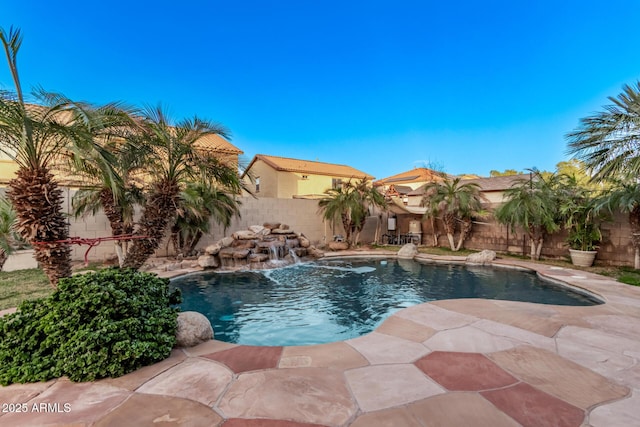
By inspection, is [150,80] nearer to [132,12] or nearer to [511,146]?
[132,12]

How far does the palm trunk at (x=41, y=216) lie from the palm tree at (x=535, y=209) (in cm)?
1184

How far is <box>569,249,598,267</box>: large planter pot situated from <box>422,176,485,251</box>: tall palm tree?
3.49 metres

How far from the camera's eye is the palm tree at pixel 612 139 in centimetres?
591

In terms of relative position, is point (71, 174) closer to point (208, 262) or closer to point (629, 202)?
point (208, 262)

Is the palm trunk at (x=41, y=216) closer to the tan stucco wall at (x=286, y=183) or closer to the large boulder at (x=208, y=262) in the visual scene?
the large boulder at (x=208, y=262)

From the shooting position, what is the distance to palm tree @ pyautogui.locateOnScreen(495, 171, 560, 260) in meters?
9.28

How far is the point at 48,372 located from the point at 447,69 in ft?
60.3

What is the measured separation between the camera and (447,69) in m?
15.4

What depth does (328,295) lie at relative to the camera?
6680 millimetres

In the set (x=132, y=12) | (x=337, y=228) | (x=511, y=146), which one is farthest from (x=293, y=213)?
(x=511, y=146)

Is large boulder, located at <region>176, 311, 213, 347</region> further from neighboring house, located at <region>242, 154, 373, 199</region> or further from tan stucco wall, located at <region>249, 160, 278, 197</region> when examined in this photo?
tan stucco wall, located at <region>249, 160, 278, 197</region>

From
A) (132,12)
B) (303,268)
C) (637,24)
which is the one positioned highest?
(132,12)

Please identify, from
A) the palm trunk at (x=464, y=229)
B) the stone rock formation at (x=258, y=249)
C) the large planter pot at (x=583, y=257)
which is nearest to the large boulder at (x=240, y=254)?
the stone rock formation at (x=258, y=249)

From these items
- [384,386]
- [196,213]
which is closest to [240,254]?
[196,213]
